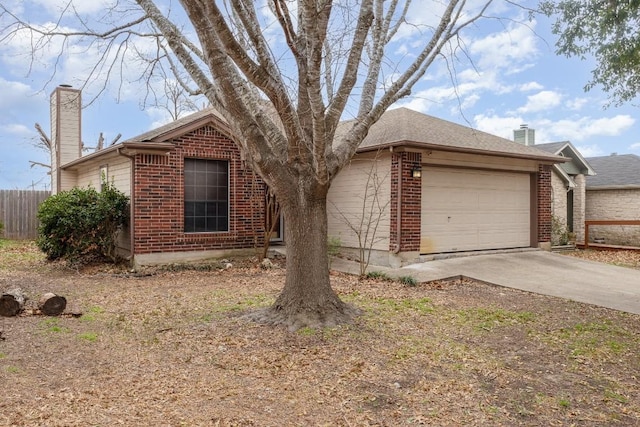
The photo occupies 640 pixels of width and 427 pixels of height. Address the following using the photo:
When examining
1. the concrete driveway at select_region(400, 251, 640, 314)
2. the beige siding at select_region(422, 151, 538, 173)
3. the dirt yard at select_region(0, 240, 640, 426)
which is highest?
the beige siding at select_region(422, 151, 538, 173)

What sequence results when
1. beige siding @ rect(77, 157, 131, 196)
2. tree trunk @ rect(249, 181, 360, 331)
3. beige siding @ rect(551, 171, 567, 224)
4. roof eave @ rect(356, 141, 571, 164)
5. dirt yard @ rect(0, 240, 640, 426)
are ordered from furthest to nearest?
beige siding @ rect(551, 171, 567, 224), beige siding @ rect(77, 157, 131, 196), roof eave @ rect(356, 141, 571, 164), tree trunk @ rect(249, 181, 360, 331), dirt yard @ rect(0, 240, 640, 426)

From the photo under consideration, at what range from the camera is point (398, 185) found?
1028cm

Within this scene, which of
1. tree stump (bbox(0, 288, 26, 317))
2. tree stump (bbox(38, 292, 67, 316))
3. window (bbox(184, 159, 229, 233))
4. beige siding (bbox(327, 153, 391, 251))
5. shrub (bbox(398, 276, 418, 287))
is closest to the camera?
tree stump (bbox(0, 288, 26, 317))

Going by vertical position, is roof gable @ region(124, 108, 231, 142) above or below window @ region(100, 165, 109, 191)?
above

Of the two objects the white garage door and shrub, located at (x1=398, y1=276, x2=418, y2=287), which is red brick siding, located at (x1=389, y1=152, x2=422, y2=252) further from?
shrub, located at (x1=398, y1=276, x2=418, y2=287)

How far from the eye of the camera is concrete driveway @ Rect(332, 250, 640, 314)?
8.00m

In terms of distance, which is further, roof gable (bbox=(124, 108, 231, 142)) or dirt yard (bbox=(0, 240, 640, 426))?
roof gable (bbox=(124, 108, 231, 142))

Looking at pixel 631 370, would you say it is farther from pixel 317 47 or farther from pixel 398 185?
pixel 398 185

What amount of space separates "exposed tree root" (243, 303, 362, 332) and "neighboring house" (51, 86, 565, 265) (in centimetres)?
479

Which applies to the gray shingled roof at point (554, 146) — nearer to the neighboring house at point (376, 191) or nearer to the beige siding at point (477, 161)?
the neighboring house at point (376, 191)

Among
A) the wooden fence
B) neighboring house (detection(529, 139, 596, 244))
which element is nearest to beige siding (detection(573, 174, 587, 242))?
neighboring house (detection(529, 139, 596, 244))

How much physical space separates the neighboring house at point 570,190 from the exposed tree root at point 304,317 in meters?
12.1

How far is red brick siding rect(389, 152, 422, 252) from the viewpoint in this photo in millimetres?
10328

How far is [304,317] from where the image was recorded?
5516 millimetres
